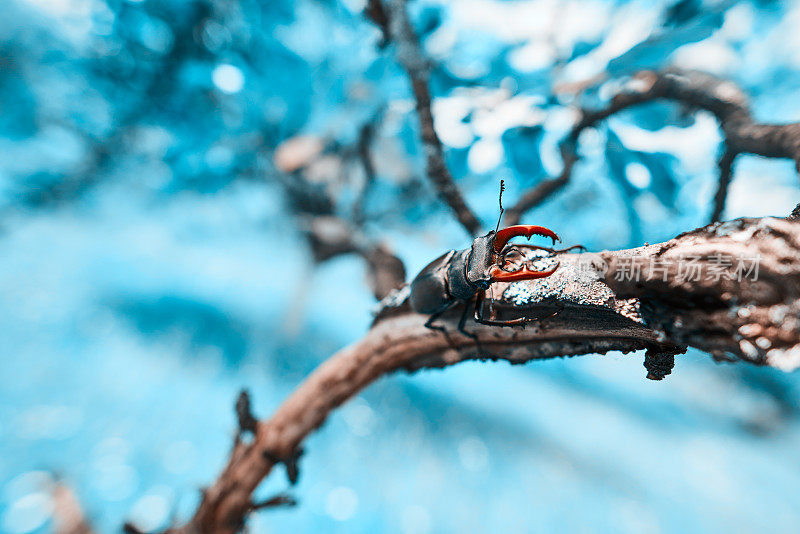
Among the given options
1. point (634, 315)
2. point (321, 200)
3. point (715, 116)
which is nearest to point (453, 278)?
point (634, 315)

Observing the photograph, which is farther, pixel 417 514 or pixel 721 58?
pixel 417 514

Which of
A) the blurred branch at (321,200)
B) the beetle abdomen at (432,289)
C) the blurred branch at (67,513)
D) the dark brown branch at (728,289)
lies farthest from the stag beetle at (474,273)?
the blurred branch at (67,513)

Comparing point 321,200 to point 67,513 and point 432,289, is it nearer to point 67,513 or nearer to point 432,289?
point 432,289

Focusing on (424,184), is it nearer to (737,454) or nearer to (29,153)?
(29,153)

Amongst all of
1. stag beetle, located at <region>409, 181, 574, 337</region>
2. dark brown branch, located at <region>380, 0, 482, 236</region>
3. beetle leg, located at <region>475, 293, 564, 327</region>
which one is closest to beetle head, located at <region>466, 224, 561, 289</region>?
stag beetle, located at <region>409, 181, 574, 337</region>

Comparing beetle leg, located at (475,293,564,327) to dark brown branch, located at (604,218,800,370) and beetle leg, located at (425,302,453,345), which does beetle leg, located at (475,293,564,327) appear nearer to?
beetle leg, located at (425,302,453,345)

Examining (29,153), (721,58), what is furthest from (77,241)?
(721,58)

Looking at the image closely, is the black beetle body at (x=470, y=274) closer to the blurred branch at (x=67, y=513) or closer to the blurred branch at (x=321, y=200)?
the blurred branch at (x=321, y=200)
